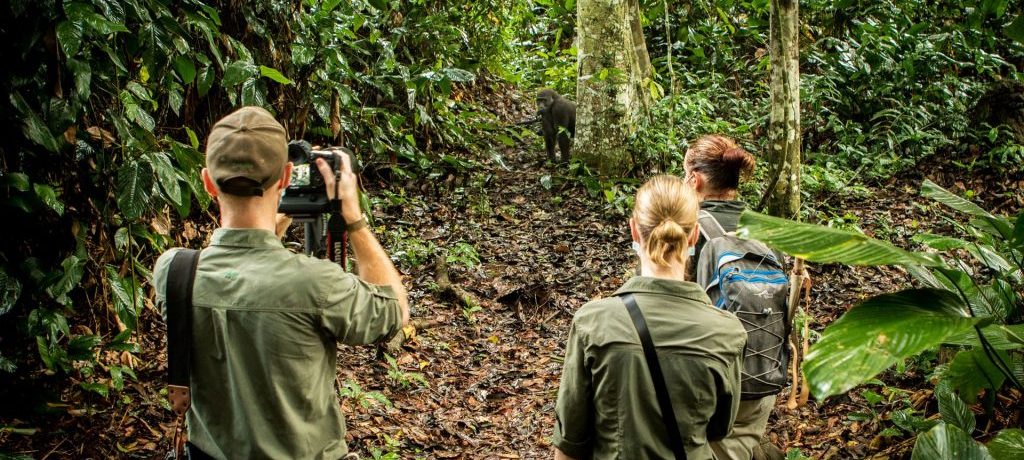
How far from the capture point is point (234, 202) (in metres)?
1.98

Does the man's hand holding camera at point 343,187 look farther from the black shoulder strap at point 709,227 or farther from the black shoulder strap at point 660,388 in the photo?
the black shoulder strap at point 709,227

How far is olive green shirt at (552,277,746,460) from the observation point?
219cm

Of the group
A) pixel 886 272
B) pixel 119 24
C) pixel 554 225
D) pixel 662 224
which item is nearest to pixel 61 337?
pixel 119 24

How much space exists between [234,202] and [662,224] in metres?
1.24

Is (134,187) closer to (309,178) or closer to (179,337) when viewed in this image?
(309,178)

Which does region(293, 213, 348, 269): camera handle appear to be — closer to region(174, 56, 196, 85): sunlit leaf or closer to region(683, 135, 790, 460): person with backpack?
region(683, 135, 790, 460): person with backpack

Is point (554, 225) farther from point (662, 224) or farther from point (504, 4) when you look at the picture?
point (662, 224)

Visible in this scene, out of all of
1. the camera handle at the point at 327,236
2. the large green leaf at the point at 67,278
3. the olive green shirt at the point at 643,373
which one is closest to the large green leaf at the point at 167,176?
the large green leaf at the point at 67,278

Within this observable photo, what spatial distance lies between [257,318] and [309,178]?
484 mm

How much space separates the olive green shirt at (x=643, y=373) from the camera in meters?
2.19

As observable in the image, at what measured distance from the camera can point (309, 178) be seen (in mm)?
2219

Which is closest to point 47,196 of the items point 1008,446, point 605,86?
point 1008,446

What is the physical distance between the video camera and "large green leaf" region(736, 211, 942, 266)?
1.20 m

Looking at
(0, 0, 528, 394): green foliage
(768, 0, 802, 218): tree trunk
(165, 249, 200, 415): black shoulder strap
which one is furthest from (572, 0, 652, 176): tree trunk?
(165, 249, 200, 415): black shoulder strap
